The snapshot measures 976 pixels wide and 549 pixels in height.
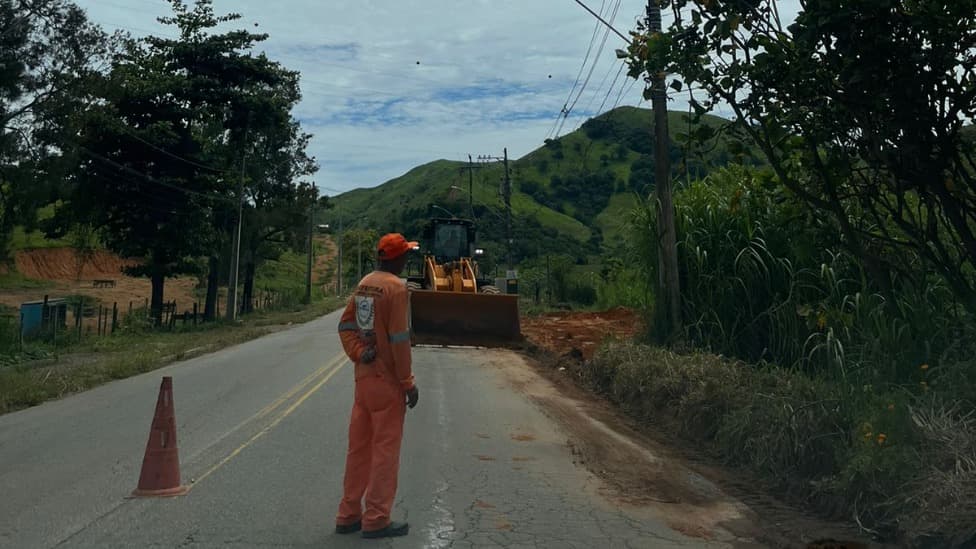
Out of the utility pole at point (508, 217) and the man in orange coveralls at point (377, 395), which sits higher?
the utility pole at point (508, 217)

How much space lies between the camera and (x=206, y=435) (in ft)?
32.8

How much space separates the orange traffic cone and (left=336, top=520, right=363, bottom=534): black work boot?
1.78 metres

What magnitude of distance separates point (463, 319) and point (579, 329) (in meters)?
6.39

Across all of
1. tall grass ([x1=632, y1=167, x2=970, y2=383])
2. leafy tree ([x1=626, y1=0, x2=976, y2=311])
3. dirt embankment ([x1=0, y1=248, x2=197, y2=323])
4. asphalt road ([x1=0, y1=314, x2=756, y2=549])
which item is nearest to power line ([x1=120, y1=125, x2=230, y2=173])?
dirt embankment ([x1=0, y1=248, x2=197, y2=323])

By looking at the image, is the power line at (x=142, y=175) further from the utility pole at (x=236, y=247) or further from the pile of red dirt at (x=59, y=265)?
the pile of red dirt at (x=59, y=265)

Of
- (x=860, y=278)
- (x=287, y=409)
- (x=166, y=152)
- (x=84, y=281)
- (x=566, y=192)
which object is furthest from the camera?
(x=566, y=192)

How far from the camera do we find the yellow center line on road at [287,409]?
27.2 feet

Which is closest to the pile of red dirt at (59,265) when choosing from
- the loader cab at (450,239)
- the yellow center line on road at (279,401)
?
the loader cab at (450,239)

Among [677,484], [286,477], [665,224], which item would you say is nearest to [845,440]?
[677,484]

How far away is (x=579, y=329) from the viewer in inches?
1051

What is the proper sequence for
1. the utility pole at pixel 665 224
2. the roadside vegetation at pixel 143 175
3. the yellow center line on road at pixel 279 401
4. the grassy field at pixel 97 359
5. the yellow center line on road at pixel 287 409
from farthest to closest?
the roadside vegetation at pixel 143 175 → the grassy field at pixel 97 359 → the utility pole at pixel 665 224 → the yellow center line on road at pixel 279 401 → the yellow center line on road at pixel 287 409

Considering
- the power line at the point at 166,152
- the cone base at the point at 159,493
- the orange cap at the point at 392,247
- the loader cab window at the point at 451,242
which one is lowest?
the cone base at the point at 159,493

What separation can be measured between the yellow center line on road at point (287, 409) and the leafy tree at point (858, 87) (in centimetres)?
545

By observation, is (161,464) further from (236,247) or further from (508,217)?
(508,217)
